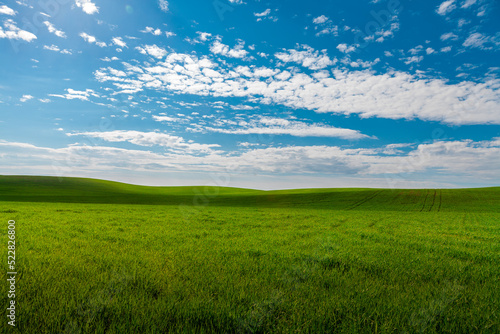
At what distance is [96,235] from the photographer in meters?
11.4

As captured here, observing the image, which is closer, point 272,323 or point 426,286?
point 272,323

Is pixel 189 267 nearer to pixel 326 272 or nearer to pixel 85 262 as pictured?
pixel 85 262

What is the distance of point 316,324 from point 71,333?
3.34m

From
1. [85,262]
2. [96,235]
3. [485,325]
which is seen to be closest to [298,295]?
[485,325]

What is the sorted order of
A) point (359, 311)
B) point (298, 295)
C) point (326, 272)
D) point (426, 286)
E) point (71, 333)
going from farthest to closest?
point (326, 272)
point (426, 286)
point (298, 295)
point (359, 311)
point (71, 333)

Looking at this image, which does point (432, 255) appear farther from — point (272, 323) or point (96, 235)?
point (96, 235)

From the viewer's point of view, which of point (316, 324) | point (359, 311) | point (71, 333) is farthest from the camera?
point (359, 311)

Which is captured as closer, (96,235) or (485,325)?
(485,325)

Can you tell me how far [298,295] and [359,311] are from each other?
1.04 m

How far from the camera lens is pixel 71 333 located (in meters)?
3.39

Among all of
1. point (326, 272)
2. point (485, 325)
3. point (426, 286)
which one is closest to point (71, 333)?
point (326, 272)

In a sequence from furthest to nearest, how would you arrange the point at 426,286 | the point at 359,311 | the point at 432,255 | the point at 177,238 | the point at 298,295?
1. the point at 177,238
2. the point at 432,255
3. the point at 426,286
4. the point at 298,295
5. the point at 359,311

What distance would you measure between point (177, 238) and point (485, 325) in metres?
9.82

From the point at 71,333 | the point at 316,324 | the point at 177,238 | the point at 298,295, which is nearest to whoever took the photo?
the point at 71,333
